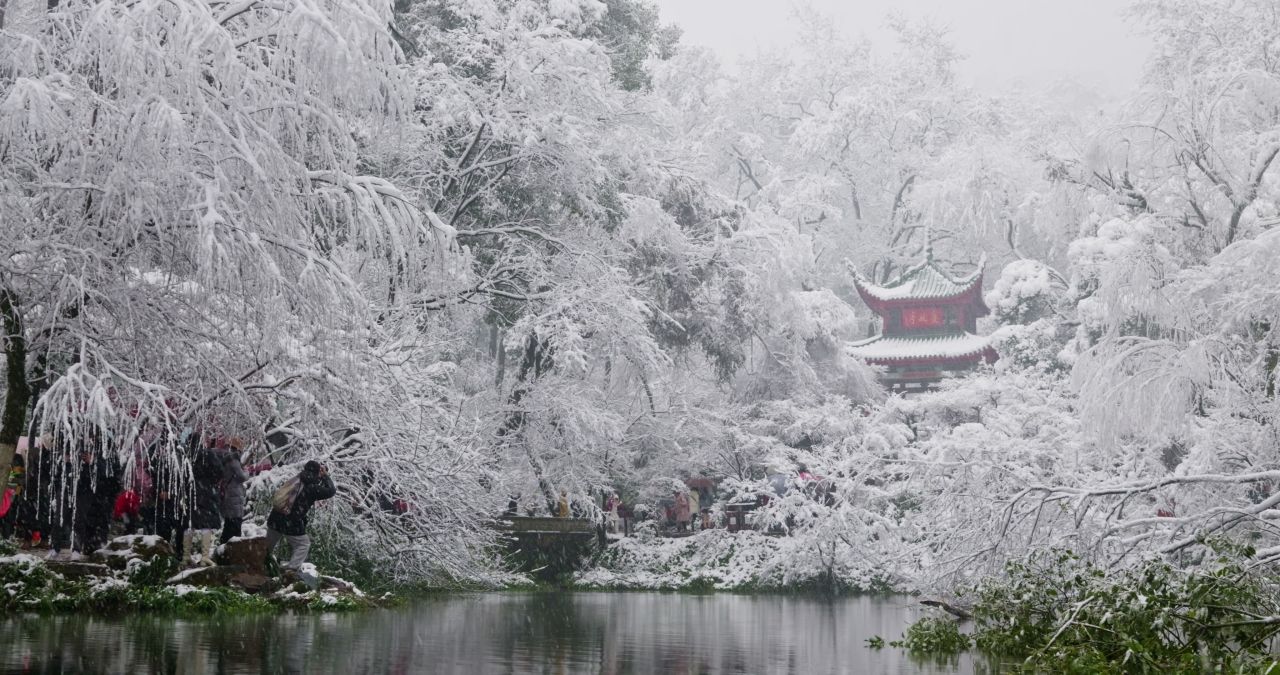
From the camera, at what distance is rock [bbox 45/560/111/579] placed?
13414 millimetres

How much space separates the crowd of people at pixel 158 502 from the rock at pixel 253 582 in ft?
1.13

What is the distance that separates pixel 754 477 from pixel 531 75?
41.4 feet

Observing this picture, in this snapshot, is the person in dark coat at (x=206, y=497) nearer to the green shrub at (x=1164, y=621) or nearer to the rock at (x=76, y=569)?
the rock at (x=76, y=569)

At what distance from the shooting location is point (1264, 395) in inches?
656

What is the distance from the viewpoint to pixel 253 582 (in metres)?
14.6

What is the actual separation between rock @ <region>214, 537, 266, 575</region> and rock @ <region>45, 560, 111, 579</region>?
4.44 ft

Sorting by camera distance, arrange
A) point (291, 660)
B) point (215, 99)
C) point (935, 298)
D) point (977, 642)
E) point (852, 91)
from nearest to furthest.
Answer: point (291, 660) < point (215, 99) < point (977, 642) < point (935, 298) < point (852, 91)

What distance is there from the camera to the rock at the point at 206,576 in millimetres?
13914

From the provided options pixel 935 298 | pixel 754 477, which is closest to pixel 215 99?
pixel 754 477

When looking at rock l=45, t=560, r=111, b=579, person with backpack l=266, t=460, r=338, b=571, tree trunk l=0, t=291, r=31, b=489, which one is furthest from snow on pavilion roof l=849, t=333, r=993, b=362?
tree trunk l=0, t=291, r=31, b=489

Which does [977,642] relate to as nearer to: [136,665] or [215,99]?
[136,665]

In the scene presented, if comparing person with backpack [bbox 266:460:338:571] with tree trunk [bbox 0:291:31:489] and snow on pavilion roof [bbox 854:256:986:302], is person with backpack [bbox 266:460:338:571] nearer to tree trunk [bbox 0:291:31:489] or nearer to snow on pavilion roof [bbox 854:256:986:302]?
tree trunk [bbox 0:291:31:489]

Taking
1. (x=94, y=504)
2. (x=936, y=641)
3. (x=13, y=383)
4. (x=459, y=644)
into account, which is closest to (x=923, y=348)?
(x=936, y=641)

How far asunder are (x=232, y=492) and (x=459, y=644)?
4992 millimetres
